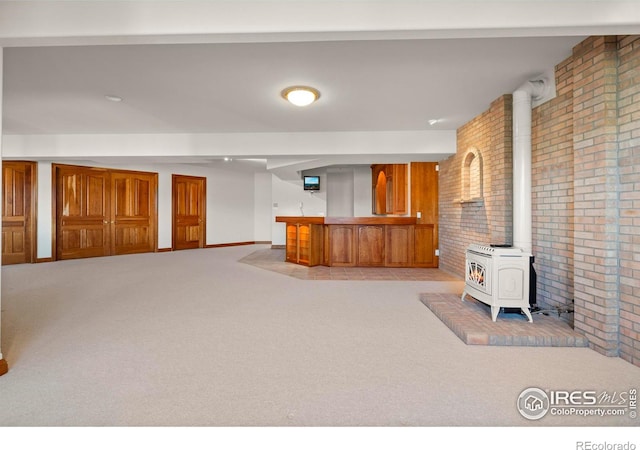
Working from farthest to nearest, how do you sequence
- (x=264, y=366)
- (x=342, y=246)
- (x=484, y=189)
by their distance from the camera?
1. (x=342, y=246)
2. (x=484, y=189)
3. (x=264, y=366)

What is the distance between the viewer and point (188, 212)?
9078 millimetres

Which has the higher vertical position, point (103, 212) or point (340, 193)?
point (340, 193)

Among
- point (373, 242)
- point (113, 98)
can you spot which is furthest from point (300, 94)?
point (373, 242)

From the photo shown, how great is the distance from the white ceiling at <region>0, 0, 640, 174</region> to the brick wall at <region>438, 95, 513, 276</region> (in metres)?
0.29

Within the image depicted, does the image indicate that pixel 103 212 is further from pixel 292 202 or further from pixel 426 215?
pixel 426 215

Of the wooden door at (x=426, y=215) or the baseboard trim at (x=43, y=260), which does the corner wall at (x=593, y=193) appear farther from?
the baseboard trim at (x=43, y=260)

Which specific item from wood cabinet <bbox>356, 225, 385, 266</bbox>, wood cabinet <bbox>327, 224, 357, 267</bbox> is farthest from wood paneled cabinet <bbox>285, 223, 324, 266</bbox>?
wood cabinet <bbox>356, 225, 385, 266</bbox>

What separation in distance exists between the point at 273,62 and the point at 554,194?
9.46 feet

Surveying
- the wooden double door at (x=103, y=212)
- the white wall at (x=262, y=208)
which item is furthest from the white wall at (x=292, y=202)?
the wooden double door at (x=103, y=212)

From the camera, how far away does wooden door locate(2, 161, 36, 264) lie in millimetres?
6301

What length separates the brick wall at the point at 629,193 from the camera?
216cm

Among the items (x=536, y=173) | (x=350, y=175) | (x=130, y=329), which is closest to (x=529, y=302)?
(x=536, y=173)

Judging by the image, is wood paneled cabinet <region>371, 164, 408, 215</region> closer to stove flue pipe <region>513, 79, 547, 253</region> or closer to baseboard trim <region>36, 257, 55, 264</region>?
stove flue pipe <region>513, 79, 547, 253</region>

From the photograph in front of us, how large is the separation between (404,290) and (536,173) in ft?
6.75
